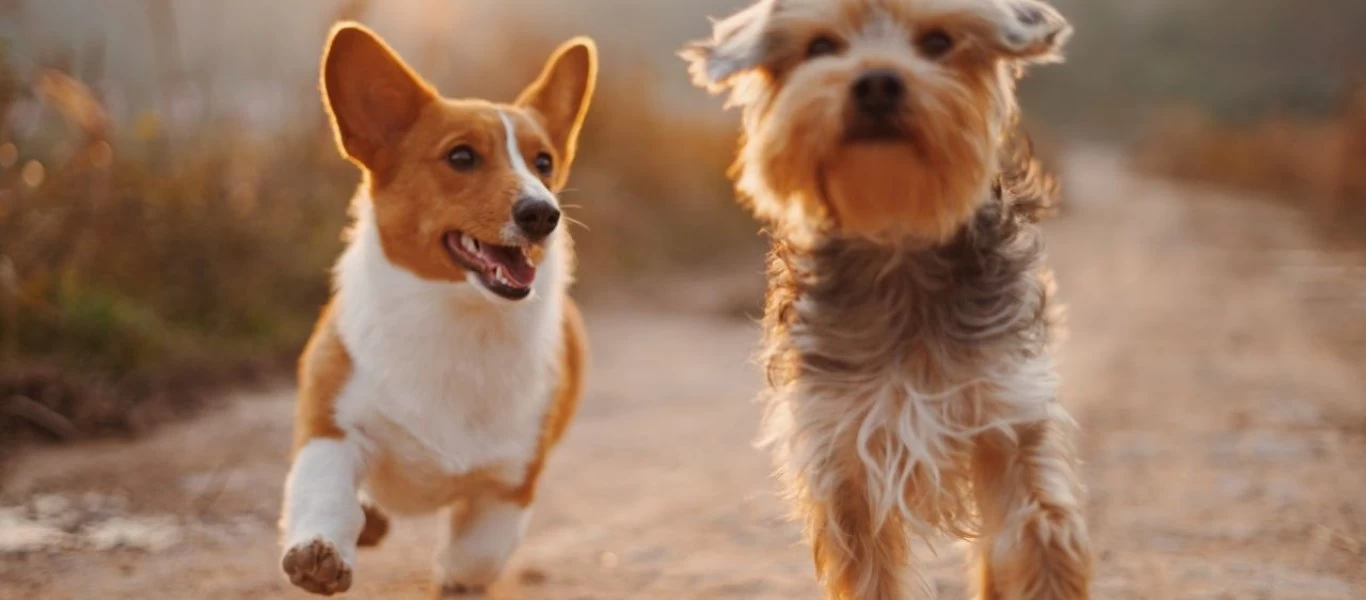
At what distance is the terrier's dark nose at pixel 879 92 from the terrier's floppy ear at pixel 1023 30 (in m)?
0.38

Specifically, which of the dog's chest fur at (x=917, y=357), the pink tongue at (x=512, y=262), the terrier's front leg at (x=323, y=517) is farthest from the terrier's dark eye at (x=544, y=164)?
the dog's chest fur at (x=917, y=357)

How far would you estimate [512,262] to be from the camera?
15.8 ft

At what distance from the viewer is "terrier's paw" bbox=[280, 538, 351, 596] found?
4.15 m

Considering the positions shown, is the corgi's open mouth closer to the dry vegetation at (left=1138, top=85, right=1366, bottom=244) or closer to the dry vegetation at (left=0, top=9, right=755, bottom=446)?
the dry vegetation at (left=0, top=9, right=755, bottom=446)

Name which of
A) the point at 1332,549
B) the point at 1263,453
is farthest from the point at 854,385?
the point at 1263,453

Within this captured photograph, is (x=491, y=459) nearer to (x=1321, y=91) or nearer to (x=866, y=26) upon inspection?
(x=866, y=26)

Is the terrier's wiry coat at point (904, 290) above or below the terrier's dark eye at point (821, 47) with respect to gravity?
below

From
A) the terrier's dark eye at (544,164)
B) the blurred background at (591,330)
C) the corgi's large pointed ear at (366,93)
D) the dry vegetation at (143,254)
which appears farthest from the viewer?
the dry vegetation at (143,254)

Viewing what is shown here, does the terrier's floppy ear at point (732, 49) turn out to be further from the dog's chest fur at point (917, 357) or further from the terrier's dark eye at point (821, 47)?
the dog's chest fur at point (917, 357)

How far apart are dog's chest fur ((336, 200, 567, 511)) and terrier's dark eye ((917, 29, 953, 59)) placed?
174cm

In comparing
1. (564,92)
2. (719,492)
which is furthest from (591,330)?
(564,92)

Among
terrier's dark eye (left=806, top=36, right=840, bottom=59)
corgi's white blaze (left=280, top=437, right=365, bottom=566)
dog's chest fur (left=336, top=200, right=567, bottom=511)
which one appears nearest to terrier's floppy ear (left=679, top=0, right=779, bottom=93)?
terrier's dark eye (left=806, top=36, right=840, bottom=59)

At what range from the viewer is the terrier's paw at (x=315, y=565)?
4148 millimetres

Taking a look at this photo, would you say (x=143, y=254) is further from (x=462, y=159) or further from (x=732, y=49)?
(x=732, y=49)
